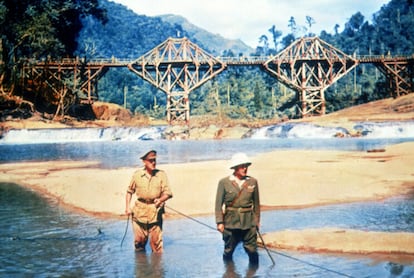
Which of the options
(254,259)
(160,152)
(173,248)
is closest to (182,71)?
(160,152)

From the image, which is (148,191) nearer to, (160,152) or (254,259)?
(254,259)

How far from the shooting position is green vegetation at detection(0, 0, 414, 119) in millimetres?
47781

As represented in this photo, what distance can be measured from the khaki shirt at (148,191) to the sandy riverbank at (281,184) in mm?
2173

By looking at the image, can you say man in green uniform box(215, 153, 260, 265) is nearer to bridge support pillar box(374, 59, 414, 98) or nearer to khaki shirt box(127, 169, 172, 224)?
khaki shirt box(127, 169, 172, 224)

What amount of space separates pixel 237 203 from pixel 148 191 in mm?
1483

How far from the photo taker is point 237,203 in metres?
5.73

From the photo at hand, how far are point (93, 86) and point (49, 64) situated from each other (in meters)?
5.28

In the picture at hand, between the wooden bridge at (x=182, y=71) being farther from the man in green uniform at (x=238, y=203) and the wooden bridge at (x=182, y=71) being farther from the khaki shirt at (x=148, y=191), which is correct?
the man in green uniform at (x=238, y=203)

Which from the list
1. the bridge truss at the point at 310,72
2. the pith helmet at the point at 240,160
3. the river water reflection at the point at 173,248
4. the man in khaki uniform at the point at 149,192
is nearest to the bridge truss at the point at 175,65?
the bridge truss at the point at 310,72

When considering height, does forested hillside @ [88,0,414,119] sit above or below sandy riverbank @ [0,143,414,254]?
above

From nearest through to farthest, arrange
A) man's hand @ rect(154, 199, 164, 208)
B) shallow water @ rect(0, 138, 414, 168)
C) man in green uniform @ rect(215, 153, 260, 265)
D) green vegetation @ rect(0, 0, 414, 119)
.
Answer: man in green uniform @ rect(215, 153, 260, 265) → man's hand @ rect(154, 199, 164, 208) → shallow water @ rect(0, 138, 414, 168) → green vegetation @ rect(0, 0, 414, 119)

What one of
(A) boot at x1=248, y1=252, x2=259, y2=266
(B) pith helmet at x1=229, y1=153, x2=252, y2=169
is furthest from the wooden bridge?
(B) pith helmet at x1=229, y1=153, x2=252, y2=169

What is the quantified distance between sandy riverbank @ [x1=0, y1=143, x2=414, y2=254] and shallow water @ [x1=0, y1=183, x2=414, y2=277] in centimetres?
69

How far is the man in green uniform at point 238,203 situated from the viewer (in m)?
5.70
